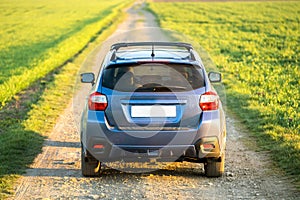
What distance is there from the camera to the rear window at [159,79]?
6680mm

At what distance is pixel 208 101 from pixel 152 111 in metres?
0.63

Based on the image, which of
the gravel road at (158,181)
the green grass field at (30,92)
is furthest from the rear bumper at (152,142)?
the green grass field at (30,92)

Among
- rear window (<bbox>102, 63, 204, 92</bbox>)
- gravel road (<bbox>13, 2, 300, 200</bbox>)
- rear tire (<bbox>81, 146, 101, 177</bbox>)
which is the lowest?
gravel road (<bbox>13, 2, 300, 200</bbox>)

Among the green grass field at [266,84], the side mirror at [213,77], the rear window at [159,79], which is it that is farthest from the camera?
the green grass field at [266,84]

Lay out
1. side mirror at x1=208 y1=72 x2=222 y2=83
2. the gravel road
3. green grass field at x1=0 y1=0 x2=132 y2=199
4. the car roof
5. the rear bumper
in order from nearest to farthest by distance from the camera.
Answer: the gravel road
the rear bumper
the car roof
side mirror at x1=208 y1=72 x2=222 y2=83
green grass field at x1=0 y1=0 x2=132 y2=199

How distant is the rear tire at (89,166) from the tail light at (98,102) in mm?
598

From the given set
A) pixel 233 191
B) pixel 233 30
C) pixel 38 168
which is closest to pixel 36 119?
pixel 38 168

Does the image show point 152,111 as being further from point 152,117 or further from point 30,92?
point 30,92

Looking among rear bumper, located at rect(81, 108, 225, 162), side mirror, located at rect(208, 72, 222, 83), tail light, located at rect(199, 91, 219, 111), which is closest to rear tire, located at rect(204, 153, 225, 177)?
rear bumper, located at rect(81, 108, 225, 162)

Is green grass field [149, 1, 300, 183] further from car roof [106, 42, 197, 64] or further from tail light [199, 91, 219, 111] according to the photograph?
car roof [106, 42, 197, 64]

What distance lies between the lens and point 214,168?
706 centimetres

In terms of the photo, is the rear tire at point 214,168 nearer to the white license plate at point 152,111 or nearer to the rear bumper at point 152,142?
the rear bumper at point 152,142

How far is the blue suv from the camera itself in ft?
21.6

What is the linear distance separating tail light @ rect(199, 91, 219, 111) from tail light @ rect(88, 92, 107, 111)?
1050 mm
